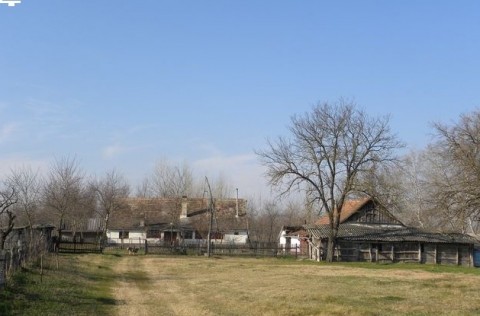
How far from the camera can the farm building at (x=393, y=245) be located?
59.2 m

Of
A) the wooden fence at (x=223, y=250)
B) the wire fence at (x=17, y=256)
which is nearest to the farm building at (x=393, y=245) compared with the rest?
the wooden fence at (x=223, y=250)

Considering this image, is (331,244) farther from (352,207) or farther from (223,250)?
(223,250)

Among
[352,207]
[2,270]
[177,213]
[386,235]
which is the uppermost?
[352,207]

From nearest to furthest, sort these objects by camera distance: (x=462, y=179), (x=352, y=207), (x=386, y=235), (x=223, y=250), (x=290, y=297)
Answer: (x=290, y=297) < (x=462, y=179) < (x=386, y=235) < (x=223, y=250) < (x=352, y=207)

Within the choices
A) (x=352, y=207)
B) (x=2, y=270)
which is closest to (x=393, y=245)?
(x=352, y=207)

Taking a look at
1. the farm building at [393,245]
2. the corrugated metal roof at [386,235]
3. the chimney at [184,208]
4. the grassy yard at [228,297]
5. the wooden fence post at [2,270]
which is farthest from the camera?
the chimney at [184,208]

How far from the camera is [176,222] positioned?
81.4 metres

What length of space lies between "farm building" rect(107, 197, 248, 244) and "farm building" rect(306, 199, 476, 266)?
20178 millimetres

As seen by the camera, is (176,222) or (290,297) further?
(176,222)

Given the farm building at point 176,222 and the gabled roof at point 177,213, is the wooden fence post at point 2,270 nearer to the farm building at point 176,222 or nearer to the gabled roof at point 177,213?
the farm building at point 176,222

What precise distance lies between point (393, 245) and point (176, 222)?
3332 cm

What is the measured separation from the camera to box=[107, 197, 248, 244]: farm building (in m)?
79.5

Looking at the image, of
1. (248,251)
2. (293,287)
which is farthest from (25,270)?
(248,251)

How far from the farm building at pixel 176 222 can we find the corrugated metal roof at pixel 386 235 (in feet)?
66.5
